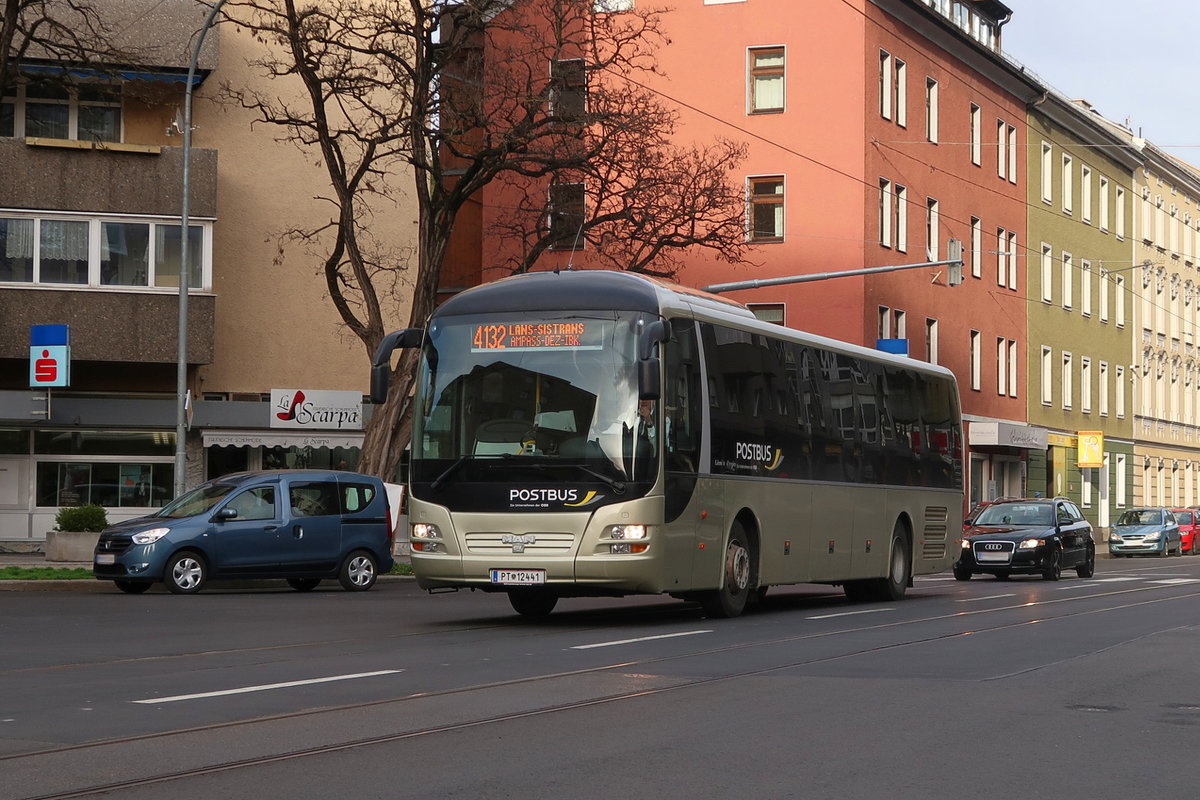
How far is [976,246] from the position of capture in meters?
56.4

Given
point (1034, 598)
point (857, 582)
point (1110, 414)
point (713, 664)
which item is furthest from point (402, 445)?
point (1110, 414)

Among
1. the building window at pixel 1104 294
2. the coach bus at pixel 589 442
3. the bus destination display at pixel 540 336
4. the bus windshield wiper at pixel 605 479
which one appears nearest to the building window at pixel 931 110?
the building window at pixel 1104 294

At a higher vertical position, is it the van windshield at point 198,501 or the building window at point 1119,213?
the building window at point 1119,213

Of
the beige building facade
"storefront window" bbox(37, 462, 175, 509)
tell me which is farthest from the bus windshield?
"storefront window" bbox(37, 462, 175, 509)

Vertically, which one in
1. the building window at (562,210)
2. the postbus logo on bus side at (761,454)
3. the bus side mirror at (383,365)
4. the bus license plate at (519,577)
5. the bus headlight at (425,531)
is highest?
the building window at (562,210)

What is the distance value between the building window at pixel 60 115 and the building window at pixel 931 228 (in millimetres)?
24781

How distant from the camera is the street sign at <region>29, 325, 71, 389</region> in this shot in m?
29.8

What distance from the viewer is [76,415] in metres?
37.8

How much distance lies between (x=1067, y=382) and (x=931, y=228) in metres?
14.5

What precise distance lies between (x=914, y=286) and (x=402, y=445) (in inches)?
957

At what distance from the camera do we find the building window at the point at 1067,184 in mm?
64750

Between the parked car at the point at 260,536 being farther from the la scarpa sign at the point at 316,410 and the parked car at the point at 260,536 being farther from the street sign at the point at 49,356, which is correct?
the la scarpa sign at the point at 316,410

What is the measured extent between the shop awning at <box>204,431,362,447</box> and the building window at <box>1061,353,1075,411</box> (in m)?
33.0

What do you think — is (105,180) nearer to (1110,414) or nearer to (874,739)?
(874,739)
